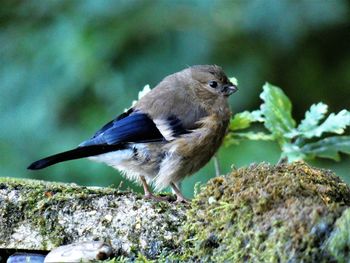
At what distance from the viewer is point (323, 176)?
3.12 meters

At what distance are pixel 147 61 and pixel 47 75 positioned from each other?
944mm

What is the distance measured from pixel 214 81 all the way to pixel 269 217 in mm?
2449

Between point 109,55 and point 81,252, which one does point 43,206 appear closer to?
point 81,252

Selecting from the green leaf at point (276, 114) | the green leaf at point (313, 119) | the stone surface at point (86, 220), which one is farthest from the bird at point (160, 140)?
the stone surface at point (86, 220)

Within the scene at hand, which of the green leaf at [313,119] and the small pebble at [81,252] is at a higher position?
the green leaf at [313,119]

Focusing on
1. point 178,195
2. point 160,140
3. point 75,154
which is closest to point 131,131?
point 160,140

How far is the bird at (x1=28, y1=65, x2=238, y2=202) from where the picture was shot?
4336 millimetres

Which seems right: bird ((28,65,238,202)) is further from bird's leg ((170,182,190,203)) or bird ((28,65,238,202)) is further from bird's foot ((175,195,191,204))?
bird's foot ((175,195,191,204))

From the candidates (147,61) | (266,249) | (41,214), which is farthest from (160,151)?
(147,61)

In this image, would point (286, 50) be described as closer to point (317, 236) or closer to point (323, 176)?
point (323, 176)

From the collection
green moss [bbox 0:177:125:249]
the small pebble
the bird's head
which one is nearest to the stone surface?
green moss [bbox 0:177:125:249]

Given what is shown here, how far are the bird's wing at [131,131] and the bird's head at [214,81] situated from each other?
23.8 inches

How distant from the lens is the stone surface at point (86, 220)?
3139mm

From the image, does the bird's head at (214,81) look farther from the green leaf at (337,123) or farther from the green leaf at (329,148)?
the green leaf at (337,123)
